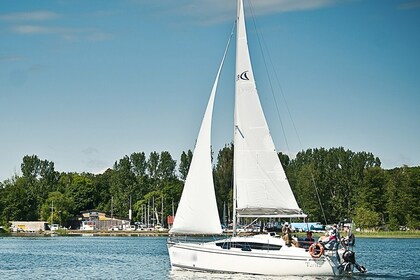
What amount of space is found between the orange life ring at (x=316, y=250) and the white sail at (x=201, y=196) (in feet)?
17.6

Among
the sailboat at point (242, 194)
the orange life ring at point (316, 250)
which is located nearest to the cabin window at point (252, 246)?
the sailboat at point (242, 194)

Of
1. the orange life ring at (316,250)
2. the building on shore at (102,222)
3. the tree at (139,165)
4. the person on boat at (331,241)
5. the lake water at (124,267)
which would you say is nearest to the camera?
the orange life ring at (316,250)

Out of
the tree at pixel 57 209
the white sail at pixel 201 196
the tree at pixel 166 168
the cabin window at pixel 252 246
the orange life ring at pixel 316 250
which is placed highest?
the tree at pixel 166 168

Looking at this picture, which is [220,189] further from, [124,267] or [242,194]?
[242,194]

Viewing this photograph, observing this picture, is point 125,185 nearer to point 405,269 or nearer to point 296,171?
point 296,171

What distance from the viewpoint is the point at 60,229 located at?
519ft

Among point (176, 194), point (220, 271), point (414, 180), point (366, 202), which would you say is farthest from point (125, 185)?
point (220, 271)

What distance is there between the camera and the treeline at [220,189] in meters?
117

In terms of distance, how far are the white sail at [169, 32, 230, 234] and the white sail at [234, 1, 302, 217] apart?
5.18 ft

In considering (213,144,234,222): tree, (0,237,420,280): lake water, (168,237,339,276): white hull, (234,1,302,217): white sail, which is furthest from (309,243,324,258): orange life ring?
(213,144,234,222): tree

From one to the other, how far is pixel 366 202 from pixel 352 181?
56.6 ft

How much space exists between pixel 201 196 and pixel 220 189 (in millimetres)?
75560

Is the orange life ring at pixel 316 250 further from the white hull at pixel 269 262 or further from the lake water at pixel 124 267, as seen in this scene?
the lake water at pixel 124 267

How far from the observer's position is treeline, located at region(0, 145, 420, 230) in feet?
384
